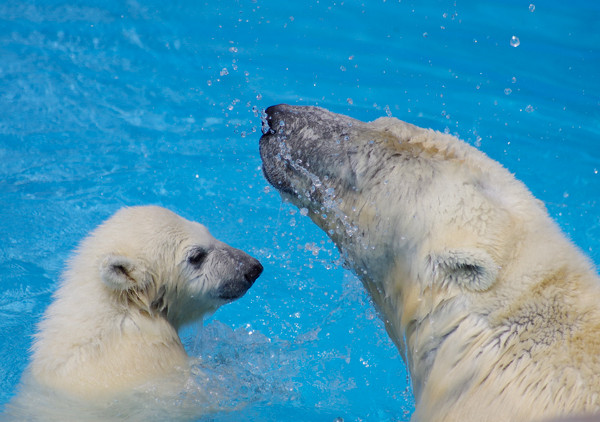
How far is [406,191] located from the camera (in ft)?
7.73

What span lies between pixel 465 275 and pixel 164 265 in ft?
5.99

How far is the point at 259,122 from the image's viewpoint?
655cm

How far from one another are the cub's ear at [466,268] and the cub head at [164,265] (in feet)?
5.24

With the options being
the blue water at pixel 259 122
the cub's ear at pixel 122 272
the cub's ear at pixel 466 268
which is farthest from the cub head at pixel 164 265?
the cub's ear at pixel 466 268

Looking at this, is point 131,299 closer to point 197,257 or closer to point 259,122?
point 197,257

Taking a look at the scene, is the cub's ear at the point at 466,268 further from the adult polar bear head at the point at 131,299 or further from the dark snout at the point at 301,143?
the adult polar bear head at the point at 131,299

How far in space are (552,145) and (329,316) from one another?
3169mm

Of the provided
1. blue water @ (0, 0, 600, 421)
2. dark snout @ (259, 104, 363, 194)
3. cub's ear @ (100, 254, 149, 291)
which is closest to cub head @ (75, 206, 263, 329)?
cub's ear @ (100, 254, 149, 291)

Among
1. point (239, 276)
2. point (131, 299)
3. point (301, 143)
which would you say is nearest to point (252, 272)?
point (239, 276)

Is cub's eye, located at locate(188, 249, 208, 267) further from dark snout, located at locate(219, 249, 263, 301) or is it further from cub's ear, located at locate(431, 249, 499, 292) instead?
cub's ear, located at locate(431, 249, 499, 292)

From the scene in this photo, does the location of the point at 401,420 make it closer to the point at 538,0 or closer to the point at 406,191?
the point at 406,191

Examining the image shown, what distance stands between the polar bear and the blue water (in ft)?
4.98

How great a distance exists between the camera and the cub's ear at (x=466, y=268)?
212 cm

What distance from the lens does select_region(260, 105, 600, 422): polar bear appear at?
A: 2068 mm
